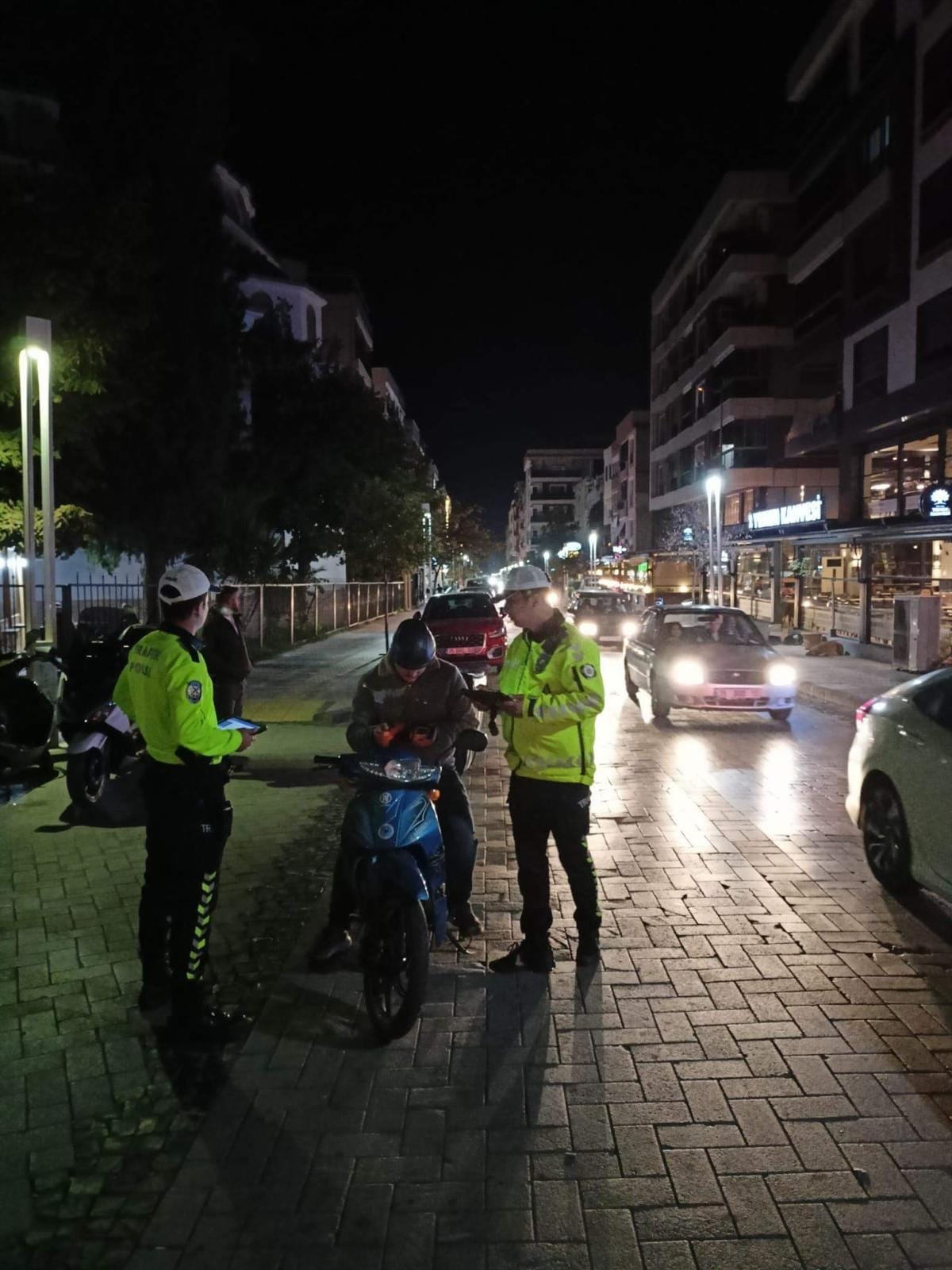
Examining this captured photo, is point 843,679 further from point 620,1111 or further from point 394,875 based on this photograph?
point 620,1111

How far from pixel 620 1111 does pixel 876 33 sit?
1438 inches

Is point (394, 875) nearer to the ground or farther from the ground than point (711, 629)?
nearer to the ground

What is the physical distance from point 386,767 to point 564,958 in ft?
5.20

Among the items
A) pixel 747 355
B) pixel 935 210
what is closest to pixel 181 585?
pixel 935 210

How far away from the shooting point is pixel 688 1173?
11.1ft

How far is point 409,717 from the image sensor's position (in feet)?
16.9

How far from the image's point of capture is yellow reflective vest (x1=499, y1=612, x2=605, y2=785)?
16.2ft

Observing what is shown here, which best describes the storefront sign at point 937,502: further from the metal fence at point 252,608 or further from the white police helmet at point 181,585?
the white police helmet at point 181,585

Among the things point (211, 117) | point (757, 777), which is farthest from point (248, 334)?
point (757, 777)

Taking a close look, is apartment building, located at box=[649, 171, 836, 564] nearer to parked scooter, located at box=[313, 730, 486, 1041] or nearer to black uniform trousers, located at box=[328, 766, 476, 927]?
black uniform trousers, located at box=[328, 766, 476, 927]

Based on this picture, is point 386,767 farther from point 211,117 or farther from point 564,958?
point 211,117

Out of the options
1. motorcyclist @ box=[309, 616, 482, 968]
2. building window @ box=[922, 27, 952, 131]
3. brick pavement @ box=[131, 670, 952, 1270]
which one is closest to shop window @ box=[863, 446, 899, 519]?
building window @ box=[922, 27, 952, 131]

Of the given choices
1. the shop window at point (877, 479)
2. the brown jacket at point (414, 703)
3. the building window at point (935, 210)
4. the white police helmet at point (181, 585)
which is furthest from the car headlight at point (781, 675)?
the shop window at point (877, 479)

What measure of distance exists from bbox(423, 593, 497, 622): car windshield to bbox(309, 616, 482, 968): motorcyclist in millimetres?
15033
